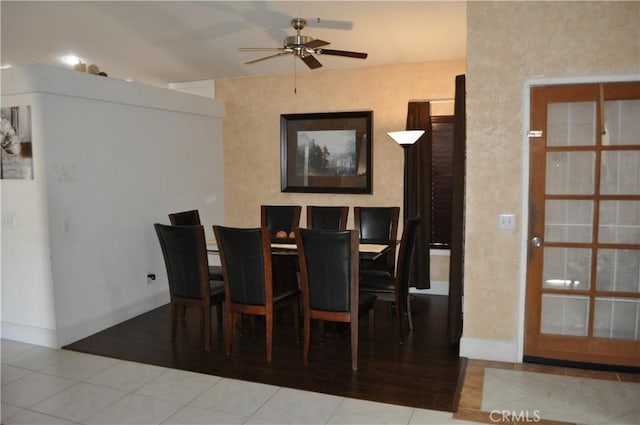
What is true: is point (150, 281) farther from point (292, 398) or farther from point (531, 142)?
point (531, 142)

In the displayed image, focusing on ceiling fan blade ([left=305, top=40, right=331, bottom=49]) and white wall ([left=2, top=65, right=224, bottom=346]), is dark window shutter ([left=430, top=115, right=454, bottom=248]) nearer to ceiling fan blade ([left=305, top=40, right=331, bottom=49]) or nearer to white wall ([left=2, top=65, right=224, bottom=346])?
ceiling fan blade ([left=305, top=40, right=331, bottom=49])

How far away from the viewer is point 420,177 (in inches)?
206

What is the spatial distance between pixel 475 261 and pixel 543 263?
1.55ft

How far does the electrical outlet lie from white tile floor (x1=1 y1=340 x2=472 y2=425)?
55.7 inches

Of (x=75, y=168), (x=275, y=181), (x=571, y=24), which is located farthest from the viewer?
(x=275, y=181)

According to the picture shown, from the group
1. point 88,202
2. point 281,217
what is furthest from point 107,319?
point 281,217

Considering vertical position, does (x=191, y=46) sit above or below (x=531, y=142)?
above

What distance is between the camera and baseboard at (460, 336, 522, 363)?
355 cm

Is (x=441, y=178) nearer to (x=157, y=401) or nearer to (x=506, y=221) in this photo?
(x=506, y=221)

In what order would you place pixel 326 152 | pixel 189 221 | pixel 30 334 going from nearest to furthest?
1. pixel 30 334
2. pixel 189 221
3. pixel 326 152

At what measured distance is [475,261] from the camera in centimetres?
358

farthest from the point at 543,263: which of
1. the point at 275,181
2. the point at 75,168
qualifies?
the point at 75,168

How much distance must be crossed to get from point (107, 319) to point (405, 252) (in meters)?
2.77

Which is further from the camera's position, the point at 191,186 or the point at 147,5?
the point at 191,186
